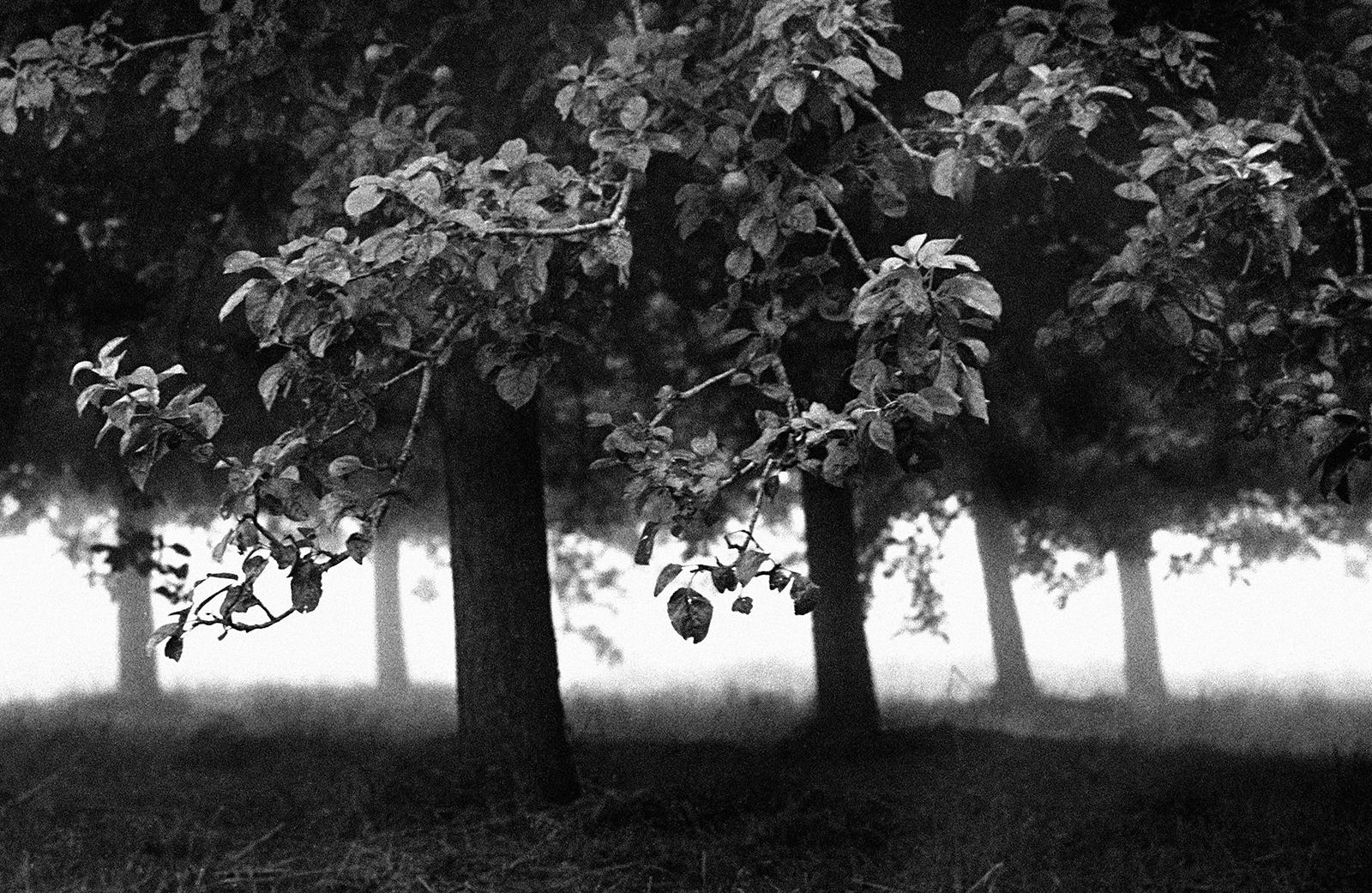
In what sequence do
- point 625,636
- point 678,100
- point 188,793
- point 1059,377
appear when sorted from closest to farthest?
point 678,100, point 188,793, point 1059,377, point 625,636

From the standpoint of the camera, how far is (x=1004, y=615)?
17.7m

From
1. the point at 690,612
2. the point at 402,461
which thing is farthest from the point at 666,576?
the point at 402,461

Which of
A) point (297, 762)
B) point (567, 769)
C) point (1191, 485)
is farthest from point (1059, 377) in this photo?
point (297, 762)

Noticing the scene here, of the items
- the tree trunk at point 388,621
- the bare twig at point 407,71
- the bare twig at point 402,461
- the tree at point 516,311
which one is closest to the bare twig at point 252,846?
the tree at point 516,311

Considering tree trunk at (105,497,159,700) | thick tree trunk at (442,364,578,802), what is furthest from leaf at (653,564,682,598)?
tree trunk at (105,497,159,700)

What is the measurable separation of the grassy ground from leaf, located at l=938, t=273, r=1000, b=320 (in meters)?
3.31

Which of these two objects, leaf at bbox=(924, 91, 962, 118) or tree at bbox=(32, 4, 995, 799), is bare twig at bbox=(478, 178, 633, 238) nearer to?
tree at bbox=(32, 4, 995, 799)

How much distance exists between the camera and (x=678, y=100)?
5.09m

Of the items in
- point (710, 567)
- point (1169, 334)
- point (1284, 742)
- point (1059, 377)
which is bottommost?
point (1284, 742)

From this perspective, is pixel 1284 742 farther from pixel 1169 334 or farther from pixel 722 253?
pixel 1169 334

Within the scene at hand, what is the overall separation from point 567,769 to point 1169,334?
463cm

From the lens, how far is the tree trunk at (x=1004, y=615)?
57.6 feet

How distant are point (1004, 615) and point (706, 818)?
11132mm

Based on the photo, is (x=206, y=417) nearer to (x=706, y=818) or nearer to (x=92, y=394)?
(x=92, y=394)
